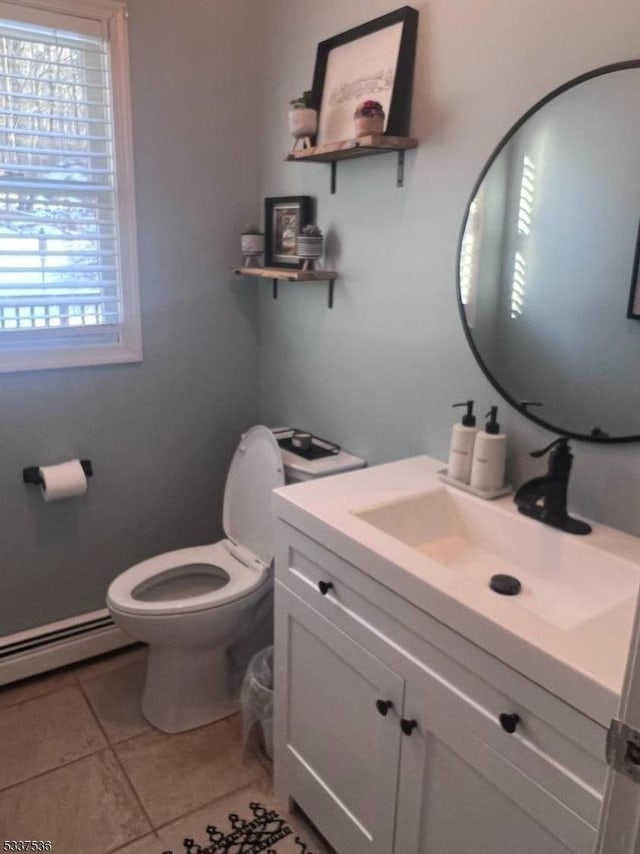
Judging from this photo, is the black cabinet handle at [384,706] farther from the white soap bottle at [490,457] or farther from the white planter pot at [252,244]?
the white planter pot at [252,244]

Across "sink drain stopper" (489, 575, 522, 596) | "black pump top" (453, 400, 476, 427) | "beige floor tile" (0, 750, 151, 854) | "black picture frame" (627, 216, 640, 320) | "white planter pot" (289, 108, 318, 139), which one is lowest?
"beige floor tile" (0, 750, 151, 854)

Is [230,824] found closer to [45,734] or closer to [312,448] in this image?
[45,734]

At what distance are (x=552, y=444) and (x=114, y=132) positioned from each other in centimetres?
169

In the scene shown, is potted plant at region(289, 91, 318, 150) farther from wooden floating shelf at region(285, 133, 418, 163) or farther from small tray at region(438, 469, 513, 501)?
small tray at region(438, 469, 513, 501)

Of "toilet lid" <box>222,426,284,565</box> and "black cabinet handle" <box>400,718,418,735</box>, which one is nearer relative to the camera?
"black cabinet handle" <box>400,718,418,735</box>

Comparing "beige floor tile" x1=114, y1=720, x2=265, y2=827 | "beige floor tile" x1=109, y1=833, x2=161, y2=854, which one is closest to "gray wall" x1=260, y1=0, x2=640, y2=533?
"beige floor tile" x1=114, y1=720, x2=265, y2=827

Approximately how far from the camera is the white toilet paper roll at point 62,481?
216 centimetres

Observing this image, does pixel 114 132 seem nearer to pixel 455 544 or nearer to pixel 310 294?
pixel 310 294

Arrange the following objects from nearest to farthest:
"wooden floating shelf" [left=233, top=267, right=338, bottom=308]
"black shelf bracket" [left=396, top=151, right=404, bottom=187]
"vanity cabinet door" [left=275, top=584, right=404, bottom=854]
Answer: "vanity cabinet door" [left=275, top=584, right=404, bottom=854], "black shelf bracket" [left=396, top=151, right=404, bottom=187], "wooden floating shelf" [left=233, top=267, right=338, bottom=308]

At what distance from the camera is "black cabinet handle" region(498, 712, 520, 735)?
105 centimetres

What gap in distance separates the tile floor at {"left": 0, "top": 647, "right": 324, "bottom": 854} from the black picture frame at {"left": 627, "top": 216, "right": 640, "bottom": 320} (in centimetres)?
152

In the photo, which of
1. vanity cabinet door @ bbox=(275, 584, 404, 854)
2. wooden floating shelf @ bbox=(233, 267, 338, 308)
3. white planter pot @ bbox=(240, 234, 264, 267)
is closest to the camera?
vanity cabinet door @ bbox=(275, 584, 404, 854)

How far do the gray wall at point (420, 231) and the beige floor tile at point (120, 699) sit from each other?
1.10 metres

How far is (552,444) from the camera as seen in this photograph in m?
1.43
